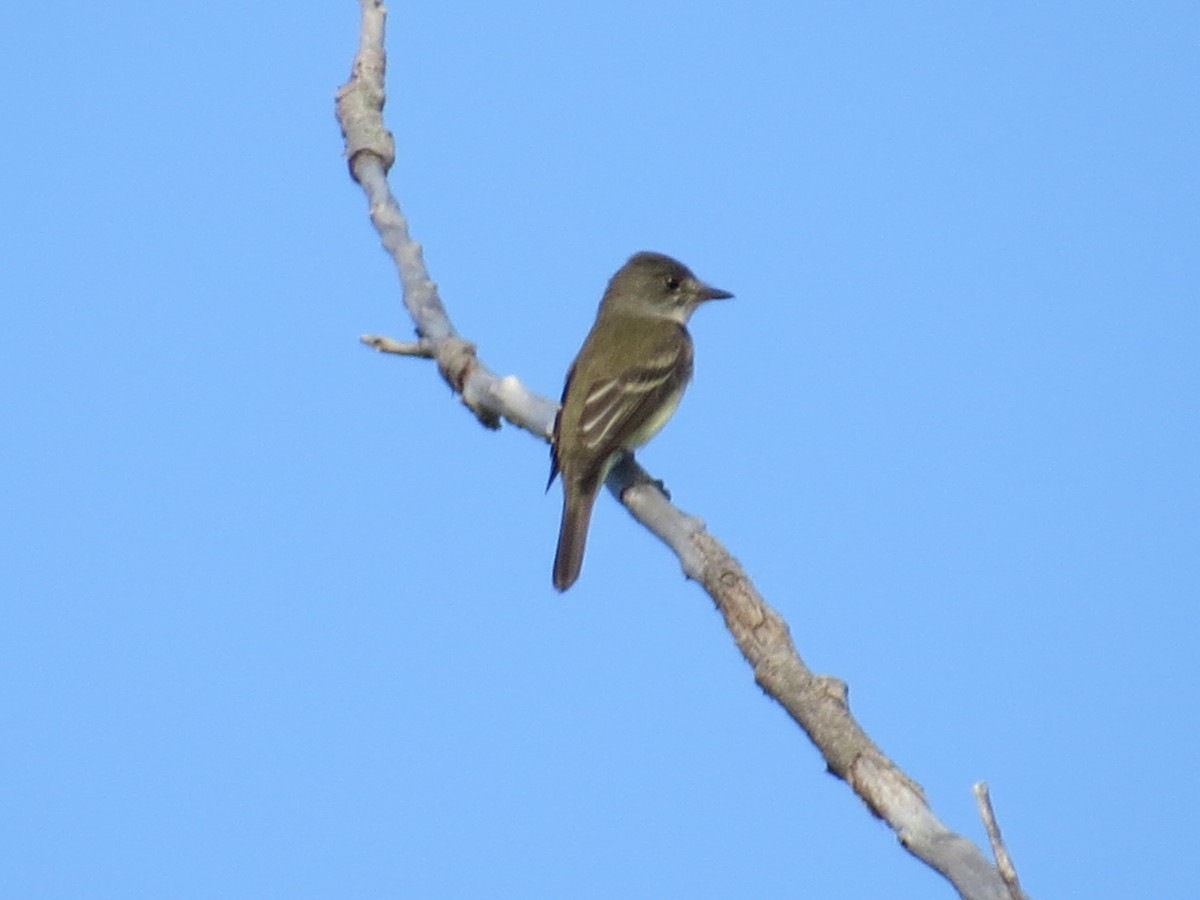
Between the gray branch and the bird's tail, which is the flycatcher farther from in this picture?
the gray branch

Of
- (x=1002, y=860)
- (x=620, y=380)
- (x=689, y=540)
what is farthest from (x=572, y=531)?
(x=1002, y=860)

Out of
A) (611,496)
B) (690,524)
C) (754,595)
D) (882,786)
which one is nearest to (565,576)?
(611,496)

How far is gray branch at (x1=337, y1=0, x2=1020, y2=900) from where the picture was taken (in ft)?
15.6

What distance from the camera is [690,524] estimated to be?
256 inches

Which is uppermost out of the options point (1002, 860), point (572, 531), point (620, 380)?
point (620, 380)

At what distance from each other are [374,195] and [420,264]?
17.9 inches

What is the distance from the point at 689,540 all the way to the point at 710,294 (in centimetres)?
423

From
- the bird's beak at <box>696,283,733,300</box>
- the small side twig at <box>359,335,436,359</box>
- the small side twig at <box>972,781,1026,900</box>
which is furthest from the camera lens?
the bird's beak at <box>696,283,733,300</box>

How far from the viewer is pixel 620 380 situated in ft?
29.7

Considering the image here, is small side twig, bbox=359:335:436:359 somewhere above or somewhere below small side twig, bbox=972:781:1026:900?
above

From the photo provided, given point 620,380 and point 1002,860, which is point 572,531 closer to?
point 620,380

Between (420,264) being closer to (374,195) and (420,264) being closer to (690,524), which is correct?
(374,195)

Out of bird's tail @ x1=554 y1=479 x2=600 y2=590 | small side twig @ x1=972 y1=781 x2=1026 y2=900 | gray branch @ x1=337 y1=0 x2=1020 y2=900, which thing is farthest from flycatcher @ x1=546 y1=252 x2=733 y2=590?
small side twig @ x1=972 y1=781 x2=1026 y2=900

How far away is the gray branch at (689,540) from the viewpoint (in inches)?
188
